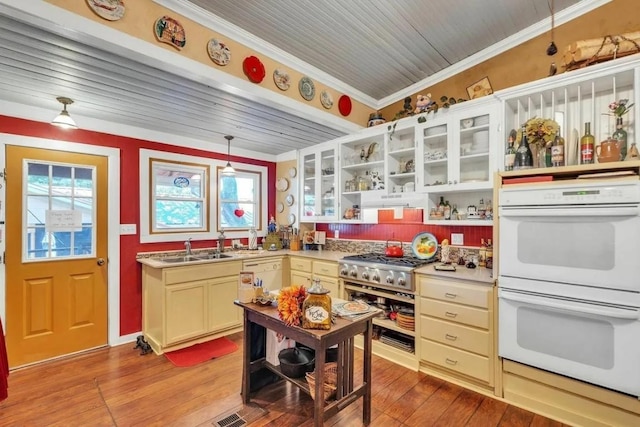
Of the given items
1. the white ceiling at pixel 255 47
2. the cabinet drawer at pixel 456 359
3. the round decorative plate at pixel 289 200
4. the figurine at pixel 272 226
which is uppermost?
the white ceiling at pixel 255 47

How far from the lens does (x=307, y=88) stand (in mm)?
2869

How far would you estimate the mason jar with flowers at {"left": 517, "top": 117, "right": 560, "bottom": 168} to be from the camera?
88.7 inches

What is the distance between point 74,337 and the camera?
9.81 ft

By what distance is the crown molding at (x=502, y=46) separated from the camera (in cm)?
239

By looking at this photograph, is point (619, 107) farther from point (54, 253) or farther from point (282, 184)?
point (54, 253)

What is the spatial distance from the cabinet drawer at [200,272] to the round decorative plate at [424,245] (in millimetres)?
2061

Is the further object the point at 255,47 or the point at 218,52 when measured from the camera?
the point at 255,47

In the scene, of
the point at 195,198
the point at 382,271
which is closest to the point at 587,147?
the point at 382,271

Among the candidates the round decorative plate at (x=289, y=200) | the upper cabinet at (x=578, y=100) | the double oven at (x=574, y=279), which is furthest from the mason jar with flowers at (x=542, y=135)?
the round decorative plate at (x=289, y=200)

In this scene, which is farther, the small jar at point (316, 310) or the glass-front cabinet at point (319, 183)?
the glass-front cabinet at point (319, 183)

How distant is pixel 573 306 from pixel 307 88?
2703 mm

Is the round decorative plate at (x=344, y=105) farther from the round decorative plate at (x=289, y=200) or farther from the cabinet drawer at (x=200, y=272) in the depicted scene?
the cabinet drawer at (x=200, y=272)

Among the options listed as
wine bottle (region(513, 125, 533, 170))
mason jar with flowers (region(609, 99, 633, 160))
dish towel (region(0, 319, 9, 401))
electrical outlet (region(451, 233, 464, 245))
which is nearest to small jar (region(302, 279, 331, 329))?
dish towel (region(0, 319, 9, 401))

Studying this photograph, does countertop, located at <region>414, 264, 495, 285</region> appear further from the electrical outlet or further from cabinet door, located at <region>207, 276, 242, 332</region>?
cabinet door, located at <region>207, 276, 242, 332</region>
